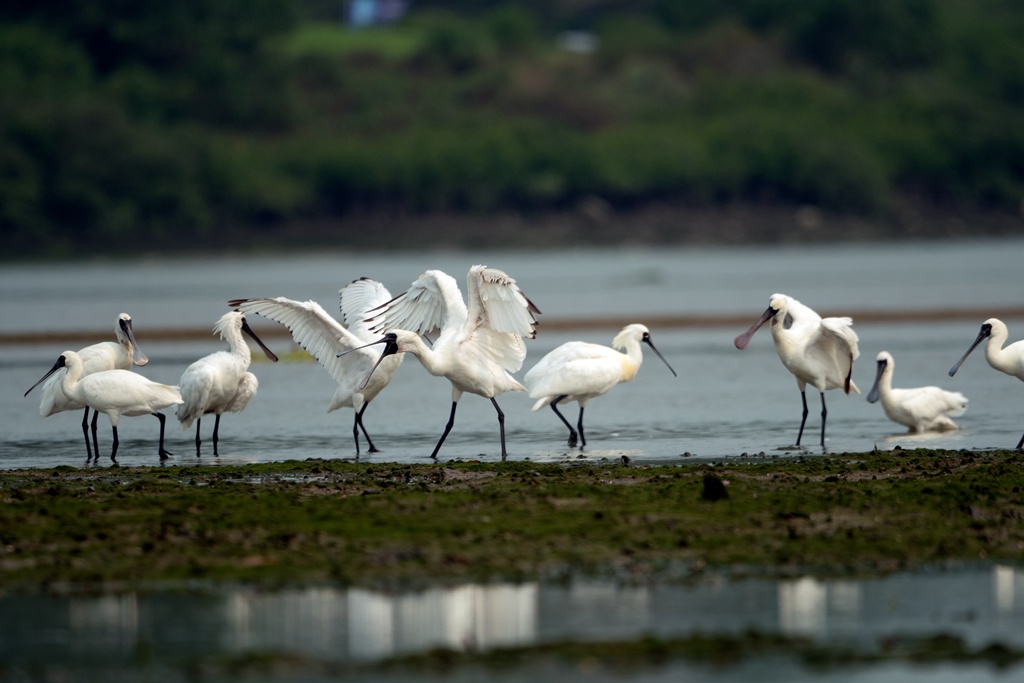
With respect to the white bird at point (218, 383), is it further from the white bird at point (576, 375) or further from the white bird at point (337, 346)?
the white bird at point (576, 375)

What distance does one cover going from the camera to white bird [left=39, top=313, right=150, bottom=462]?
17.0 meters

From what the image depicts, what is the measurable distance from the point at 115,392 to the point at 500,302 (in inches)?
136

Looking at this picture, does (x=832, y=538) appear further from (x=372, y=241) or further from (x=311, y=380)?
(x=372, y=241)

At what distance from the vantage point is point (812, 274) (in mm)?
54719

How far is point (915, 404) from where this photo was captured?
58.7 feet

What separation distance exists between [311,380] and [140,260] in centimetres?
5002

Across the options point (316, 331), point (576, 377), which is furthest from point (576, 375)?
point (316, 331)

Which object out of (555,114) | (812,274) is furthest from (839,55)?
(812,274)

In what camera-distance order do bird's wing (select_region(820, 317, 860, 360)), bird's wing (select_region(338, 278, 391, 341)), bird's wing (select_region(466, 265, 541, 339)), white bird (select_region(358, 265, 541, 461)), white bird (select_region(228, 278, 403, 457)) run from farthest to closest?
bird's wing (select_region(338, 278, 391, 341)), white bird (select_region(228, 278, 403, 457)), bird's wing (select_region(820, 317, 860, 360)), white bird (select_region(358, 265, 541, 461)), bird's wing (select_region(466, 265, 541, 339))

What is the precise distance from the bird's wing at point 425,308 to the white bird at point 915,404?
4.07 metres

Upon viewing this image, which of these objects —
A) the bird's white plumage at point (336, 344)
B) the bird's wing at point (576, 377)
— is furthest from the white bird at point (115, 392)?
the bird's wing at point (576, 377)

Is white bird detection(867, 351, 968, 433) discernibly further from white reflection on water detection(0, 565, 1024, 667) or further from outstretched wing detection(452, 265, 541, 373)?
white reflection on water detection(0, 565, 1024, 667)

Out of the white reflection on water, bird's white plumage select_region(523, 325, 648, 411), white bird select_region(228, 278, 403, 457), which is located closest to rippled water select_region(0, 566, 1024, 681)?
the white reflection on water

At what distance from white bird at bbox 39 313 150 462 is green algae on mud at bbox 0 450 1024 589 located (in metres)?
2.29
